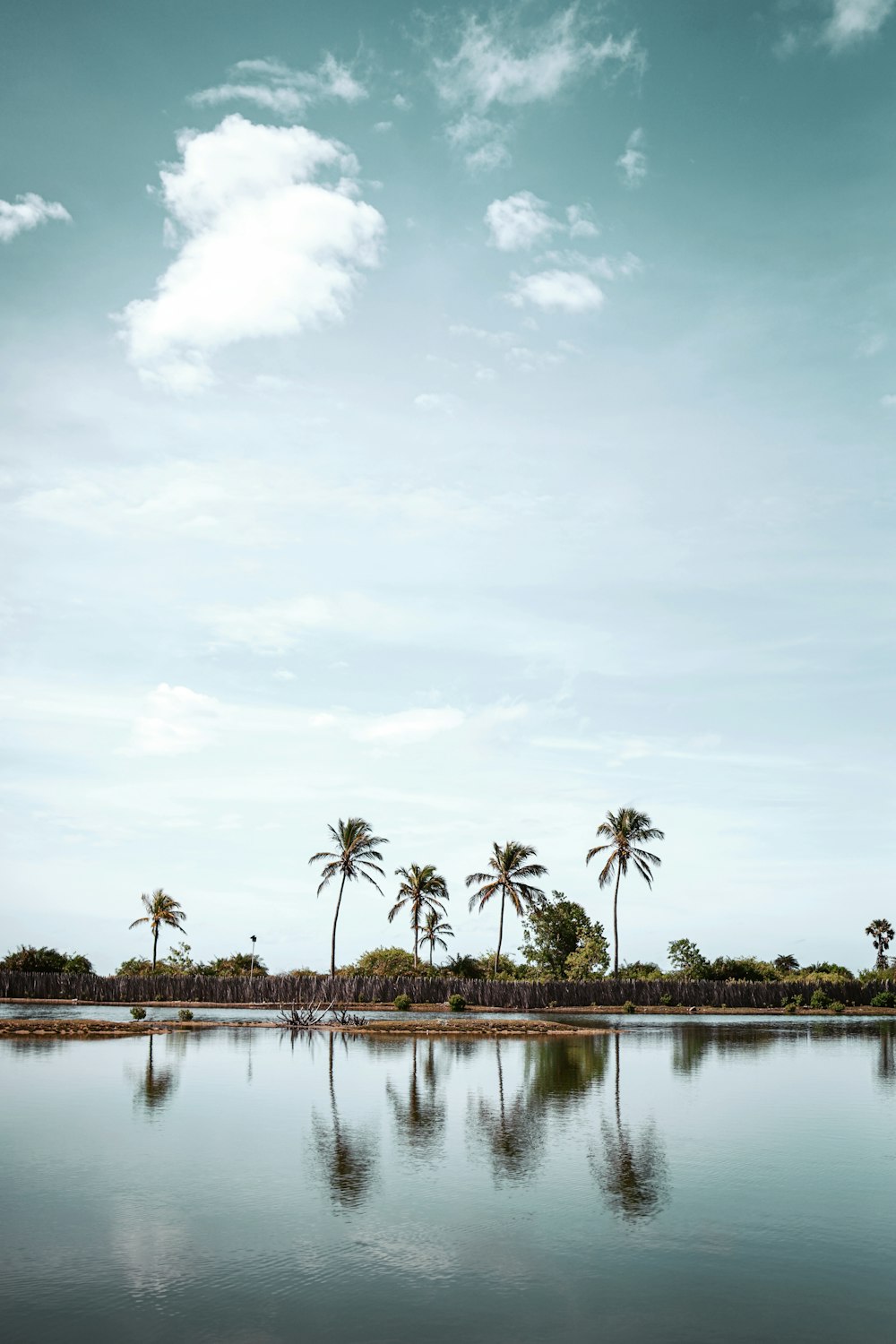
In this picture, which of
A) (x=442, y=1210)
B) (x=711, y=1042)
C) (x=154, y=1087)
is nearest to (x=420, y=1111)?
(x=154, y=1087)

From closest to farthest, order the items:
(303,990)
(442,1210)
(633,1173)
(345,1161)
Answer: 1. (442,1210)
2. (633,1173)
3. (345,1161)
4. (303,990)

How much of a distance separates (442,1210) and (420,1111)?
928 cm

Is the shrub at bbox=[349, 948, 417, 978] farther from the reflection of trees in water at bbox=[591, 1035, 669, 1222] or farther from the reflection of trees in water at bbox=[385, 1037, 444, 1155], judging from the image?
the reflection of trees in water at bbox=[591, 1035, 669, 1222]

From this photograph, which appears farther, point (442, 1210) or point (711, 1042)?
point (711, 1042)

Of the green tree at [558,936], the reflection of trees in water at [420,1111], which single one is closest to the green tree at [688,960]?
the green tree at [558,936]

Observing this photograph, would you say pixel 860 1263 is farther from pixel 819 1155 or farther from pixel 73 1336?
pixel 73 1336

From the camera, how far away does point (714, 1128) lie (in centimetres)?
2239

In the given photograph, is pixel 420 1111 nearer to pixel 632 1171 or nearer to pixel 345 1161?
pixel 345 1161

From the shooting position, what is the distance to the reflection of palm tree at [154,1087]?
967 inches

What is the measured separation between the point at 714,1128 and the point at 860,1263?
9.45m

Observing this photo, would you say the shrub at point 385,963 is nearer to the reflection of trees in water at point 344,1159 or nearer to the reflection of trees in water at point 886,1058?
the reflection of trees in water at point 886,1058

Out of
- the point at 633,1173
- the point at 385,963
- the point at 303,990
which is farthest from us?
the point at 385,963

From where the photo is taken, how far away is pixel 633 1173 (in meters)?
17.7

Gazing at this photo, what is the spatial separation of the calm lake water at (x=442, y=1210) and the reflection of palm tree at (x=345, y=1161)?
81 mm
